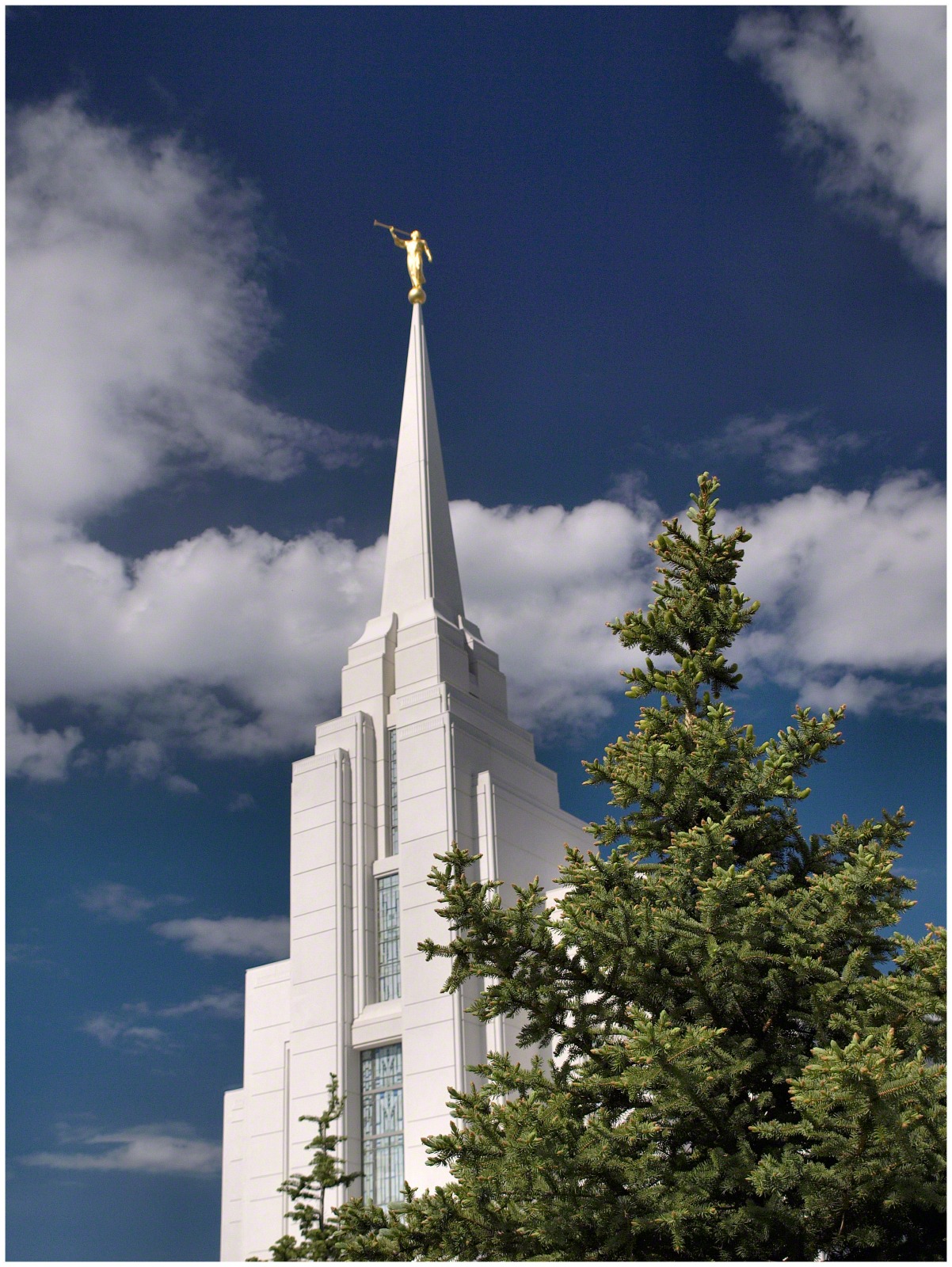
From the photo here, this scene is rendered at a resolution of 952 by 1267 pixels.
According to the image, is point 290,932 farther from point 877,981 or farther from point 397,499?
point 877,981

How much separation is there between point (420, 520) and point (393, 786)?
838cm

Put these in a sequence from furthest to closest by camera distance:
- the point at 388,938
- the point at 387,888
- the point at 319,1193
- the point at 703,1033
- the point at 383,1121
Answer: the point at 387,888 → the point at 388,938 → the point at 319,1193 → the point at 383,1121 → the point at 703,1033

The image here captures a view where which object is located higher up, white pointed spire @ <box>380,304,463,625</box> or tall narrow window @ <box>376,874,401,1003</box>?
white pointed spire @ <box>380,304,463,625</box>

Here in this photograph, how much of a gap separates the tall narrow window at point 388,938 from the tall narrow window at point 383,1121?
4.36 ft

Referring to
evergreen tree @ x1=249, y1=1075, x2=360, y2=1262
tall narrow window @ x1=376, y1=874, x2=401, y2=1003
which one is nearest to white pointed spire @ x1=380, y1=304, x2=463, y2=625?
tall narrow window @ x1=376, y1=874, x2=401, y2=1003

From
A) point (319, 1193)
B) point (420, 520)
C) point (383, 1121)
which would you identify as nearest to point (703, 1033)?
point (383, 1121)

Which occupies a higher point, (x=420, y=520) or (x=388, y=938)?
(x=420, y=520)

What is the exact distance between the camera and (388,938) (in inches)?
1121

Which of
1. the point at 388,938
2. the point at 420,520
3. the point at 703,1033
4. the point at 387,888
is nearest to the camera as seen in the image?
the point at 703,1033

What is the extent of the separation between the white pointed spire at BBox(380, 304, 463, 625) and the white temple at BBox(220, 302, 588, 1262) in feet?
0.46

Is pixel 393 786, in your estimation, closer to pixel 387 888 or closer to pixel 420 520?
pixel 387 888

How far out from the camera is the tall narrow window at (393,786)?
2958cm

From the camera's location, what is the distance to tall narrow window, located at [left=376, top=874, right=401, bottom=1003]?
2788 cm

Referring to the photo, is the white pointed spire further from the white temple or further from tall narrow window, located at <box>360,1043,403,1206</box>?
tall narrow window, located at <box>360,1043,403,1206</box>
